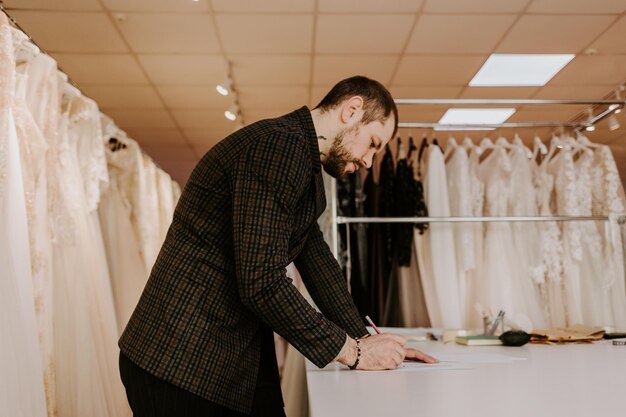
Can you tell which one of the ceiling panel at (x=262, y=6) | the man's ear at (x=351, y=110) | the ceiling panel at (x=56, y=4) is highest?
the ceiling panel at (x=56, y=4)

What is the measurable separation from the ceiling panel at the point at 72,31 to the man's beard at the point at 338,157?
266 centimetres

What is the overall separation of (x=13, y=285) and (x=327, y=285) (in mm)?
847

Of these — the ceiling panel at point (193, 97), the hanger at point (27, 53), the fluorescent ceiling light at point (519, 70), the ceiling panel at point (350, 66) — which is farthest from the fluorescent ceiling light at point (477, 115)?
the hanger at point (27, 53)

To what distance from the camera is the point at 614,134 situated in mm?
5922

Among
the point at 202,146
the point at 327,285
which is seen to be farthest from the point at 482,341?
the point at 202,146

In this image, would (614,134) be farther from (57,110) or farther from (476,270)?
(57,110)

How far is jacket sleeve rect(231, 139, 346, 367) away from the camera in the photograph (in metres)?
0.92

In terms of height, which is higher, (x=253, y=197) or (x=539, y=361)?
(x=253, y=197)

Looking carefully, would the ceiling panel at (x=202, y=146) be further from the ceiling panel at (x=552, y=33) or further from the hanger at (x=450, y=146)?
the hanger at (x=450, y=146)

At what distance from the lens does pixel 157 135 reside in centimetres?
567

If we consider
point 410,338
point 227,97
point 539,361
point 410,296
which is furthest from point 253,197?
point 227,97

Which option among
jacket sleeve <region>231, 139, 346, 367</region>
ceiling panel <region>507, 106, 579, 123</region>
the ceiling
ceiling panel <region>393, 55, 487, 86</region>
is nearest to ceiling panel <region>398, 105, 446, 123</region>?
the ceiling

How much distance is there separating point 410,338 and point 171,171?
18.1 feet

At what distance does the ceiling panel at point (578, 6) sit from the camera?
3123mm
